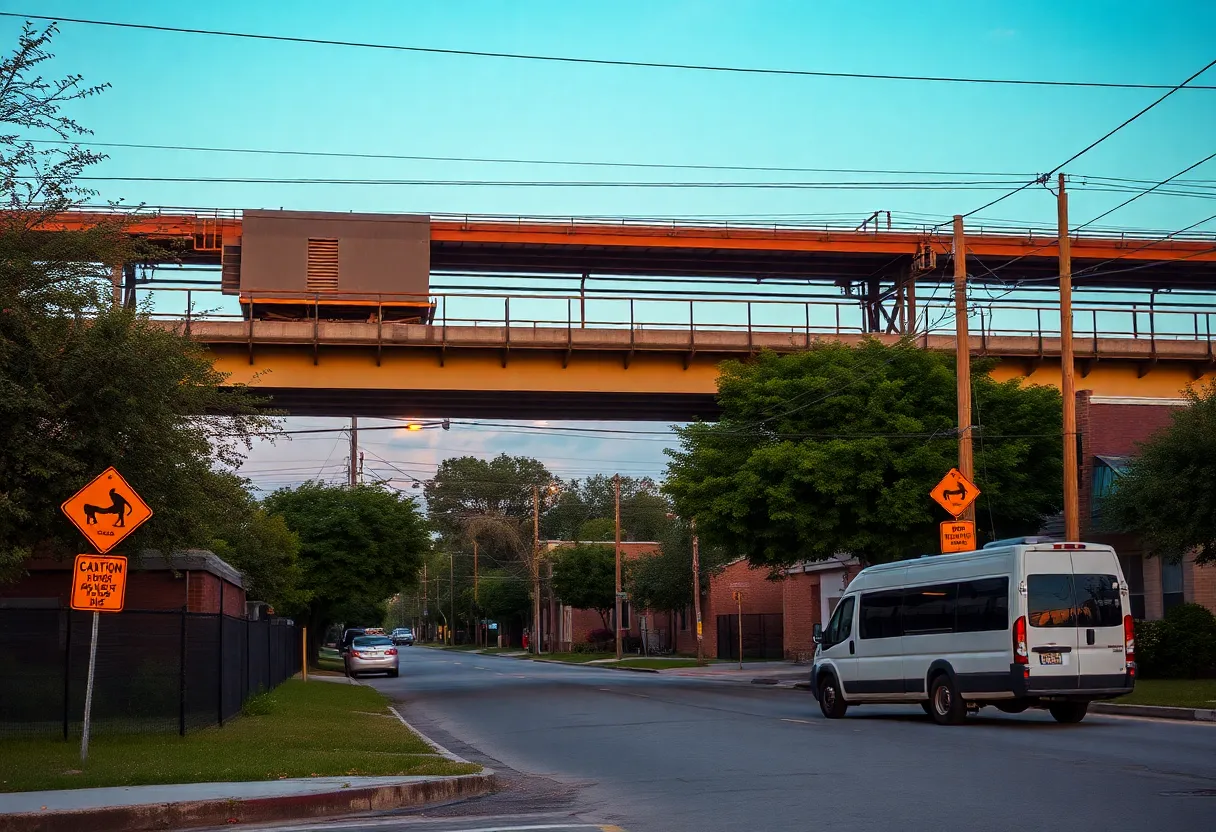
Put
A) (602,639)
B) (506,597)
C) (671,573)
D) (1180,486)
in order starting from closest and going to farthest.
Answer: (1180,486) < (671,573) < (602,639) < (506,597)

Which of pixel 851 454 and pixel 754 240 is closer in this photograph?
pixel 851 454

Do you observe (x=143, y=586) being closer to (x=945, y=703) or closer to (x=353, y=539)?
(x=945, y=703)

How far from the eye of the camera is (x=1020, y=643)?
717 inches

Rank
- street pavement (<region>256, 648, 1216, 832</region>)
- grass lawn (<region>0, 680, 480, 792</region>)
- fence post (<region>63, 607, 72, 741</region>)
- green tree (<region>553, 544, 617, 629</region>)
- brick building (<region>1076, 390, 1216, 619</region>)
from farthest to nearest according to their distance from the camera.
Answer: green tree (<region>553, 544, 617, 629</region>), brick building (<region>1076, 390, 1216, 619</region>), fence post (<region>63, 607, 72, 741</region>), grass lawn (<region>0, 680, 480, 792</region>), street pavement (<region>256, 648, 1216, 832</region>)

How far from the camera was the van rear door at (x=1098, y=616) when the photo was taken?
18562 millimetres

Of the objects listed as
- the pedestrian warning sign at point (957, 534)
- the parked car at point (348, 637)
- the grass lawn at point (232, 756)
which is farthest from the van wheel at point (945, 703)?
the parked car at point (348, 637)

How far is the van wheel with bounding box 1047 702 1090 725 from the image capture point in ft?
63.8

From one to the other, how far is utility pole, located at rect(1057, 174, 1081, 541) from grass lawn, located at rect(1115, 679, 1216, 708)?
3.03 m

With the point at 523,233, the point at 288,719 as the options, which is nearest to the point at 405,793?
the point at 288,719

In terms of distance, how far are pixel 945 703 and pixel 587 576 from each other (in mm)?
56899

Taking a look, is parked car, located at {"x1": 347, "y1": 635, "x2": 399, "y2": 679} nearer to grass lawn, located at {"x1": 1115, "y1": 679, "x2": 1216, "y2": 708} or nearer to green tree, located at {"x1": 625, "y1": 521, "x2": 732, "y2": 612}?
green tree, located at {"x1": 625, "y1": 521, "x2": 732, "y2": 612}

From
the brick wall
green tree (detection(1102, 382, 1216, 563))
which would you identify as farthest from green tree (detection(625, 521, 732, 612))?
green tree (detection(1102, 382, 1216, 563))

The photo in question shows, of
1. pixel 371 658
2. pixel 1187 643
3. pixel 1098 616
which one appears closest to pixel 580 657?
pixel 371 658

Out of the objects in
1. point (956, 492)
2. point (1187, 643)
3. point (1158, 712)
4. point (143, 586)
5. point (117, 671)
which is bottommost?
point (1158, 712)
